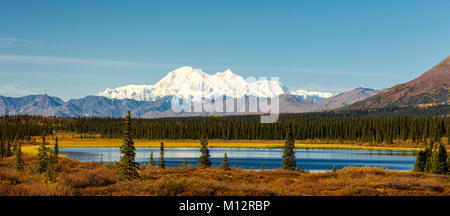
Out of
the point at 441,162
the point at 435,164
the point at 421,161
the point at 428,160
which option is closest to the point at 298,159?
the point at 421,161

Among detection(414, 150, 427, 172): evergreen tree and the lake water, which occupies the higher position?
detection(414, 150, 427, 172): evergreen tree

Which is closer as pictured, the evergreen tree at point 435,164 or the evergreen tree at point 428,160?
the evergreen tree at point 435,164

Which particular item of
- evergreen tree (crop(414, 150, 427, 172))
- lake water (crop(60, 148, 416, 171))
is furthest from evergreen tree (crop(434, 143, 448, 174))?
lake water (crop(60, 148, 416, 171))

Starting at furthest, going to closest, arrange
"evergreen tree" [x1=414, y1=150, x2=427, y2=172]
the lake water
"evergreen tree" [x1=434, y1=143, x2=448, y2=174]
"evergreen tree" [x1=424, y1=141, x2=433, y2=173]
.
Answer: the lake water → "evergreen tree" [x1=414, y1=150, x2=427, y2=172] → "evergreen tree" [x1=424, y1=141, x2=433, y2=173] → "evergreen tree" [x1=434, y1=143, x2=448, y2=174]

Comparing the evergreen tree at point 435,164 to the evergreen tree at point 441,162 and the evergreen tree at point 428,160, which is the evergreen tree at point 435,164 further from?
the evergreen tree at point 428,160

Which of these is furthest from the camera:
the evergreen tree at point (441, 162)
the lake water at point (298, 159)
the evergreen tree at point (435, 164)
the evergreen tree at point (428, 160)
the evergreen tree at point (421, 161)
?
the lake water at point (298, 159)

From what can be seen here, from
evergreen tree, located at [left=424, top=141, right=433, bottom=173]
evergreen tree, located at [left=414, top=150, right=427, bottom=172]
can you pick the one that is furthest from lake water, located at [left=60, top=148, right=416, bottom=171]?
evergreen tree, located at [left=424, top=141, right=433, bottom=173]

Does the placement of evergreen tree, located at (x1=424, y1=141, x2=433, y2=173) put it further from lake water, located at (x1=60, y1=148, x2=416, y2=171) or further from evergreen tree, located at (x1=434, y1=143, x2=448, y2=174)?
lake water, located at (x1=60, y1=148, x2=416, y2=171)

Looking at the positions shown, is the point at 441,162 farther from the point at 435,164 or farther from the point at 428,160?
the point at 428,160

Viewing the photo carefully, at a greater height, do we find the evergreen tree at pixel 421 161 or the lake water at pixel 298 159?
the evergreen tree at pixel 421 161

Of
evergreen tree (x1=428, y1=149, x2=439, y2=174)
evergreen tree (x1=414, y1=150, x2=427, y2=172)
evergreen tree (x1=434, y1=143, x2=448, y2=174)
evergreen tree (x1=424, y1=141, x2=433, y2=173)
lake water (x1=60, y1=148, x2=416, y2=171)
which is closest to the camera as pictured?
evergreen tree (x1=434, y1=143, x2=448, y2=174)

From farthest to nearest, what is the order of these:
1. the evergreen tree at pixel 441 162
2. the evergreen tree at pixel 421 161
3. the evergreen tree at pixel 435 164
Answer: the evergreen tree at pixel 421 161
the evergreen tree at pixel 435 164
the evergreen tree at pixel 441 162

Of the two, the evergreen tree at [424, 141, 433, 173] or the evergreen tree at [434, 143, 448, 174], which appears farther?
the evergreen tree at [424, 141, 433, 173]

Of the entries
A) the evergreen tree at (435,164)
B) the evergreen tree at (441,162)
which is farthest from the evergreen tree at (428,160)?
the evergreen tree at (441,162)
